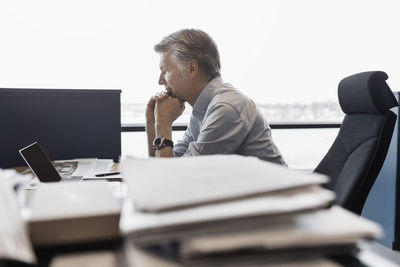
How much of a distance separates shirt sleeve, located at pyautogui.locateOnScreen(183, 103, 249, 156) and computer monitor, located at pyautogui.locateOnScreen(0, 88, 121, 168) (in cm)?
61

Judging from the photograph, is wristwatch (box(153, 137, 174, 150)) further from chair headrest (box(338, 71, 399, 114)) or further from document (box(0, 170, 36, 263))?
document (box(0, 170, 36, 263))

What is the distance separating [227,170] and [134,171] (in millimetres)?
122

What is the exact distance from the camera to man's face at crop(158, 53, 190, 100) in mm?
1726

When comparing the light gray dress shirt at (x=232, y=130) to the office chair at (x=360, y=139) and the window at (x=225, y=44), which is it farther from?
the window at (x=225, y=44)

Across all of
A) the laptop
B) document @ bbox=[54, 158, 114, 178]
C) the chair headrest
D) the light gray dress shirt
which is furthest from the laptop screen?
the chair headrest

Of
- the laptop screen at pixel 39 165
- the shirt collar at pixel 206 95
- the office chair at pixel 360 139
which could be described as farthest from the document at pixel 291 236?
the shirt collar at pixel 206 95

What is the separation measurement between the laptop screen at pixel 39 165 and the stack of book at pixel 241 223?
87 centimetres

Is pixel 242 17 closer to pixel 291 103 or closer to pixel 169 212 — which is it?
pixel 291 103

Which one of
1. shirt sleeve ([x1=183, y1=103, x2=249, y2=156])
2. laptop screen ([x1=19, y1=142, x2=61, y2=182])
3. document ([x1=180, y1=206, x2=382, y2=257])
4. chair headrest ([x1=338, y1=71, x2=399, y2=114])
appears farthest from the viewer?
shirt sleeve ([x1=183, y1=103, x2=249, y2=156])

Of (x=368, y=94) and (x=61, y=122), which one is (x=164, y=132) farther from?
(x=368, y=94)

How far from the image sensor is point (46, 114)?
183 centimetres

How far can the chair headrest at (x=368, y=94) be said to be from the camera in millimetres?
1315

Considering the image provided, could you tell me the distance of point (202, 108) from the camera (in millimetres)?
1709

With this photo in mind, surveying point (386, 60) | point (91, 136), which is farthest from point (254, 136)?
point (386, 60)
